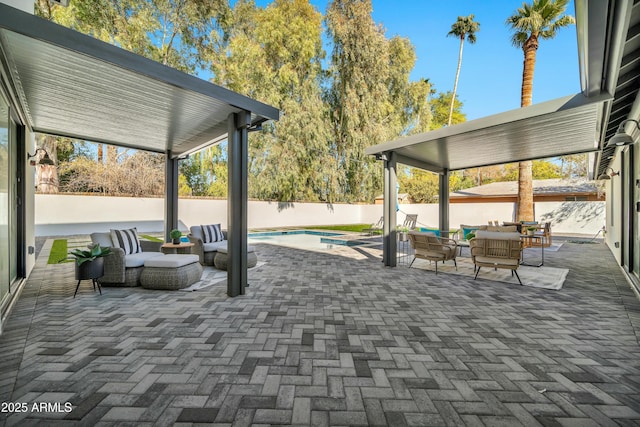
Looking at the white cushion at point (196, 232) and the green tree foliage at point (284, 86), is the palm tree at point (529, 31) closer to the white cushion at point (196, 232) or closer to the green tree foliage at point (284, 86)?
the green tree foliage at point (284, 86)

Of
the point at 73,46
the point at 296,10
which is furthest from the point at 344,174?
the point at 73,46

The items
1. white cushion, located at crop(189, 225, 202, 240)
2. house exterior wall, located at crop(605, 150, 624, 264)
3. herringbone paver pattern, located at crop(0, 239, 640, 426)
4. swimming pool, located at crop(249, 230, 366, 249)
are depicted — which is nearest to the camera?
herringbone paver pattern, located at crop(0, 239, 640, 426)

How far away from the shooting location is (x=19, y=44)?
A: 2.68m

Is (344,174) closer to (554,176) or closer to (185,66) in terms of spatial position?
(185,66)

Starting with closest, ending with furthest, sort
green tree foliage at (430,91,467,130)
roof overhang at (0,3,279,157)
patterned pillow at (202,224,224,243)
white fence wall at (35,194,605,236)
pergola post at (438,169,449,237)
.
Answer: roof overhang at (0,3,279,157), patterned pillow at (202,224,224,243), pergola post at (438,169,449,237), white fence wall at (35,194,605,236), green tree foliage at (430,91,467,130)

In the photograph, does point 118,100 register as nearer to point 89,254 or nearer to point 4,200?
point 4,200

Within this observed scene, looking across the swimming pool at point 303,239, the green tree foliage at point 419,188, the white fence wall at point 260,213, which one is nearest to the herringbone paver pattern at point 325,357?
the swimming pool at point 303,239

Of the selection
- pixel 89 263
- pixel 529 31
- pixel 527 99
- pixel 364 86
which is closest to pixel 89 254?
pixel 89 263

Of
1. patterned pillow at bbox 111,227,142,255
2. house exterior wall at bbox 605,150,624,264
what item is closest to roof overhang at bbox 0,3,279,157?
patterned pillow at bbox 111,227,142,255

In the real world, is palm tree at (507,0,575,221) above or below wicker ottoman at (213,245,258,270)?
above

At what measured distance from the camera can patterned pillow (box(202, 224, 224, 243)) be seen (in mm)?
6750

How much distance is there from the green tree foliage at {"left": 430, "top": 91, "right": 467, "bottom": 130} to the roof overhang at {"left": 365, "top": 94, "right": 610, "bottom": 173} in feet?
77.0

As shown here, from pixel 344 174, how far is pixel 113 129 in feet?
43.4

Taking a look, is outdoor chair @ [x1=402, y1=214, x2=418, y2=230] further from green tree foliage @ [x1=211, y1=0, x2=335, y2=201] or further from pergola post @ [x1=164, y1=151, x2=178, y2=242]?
pergola post @ [x1=164, y1=151, x2=178, y2=242]
